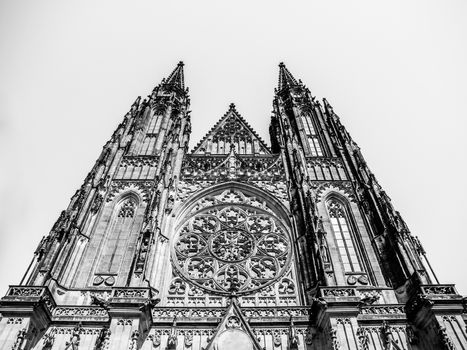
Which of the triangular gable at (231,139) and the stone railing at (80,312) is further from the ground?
the triangular gable at (231,139)

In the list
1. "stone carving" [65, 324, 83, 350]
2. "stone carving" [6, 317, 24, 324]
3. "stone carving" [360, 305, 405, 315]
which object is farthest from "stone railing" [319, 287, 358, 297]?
"stone carving" [6, 317, 24, 324]

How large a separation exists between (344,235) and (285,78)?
1679cm

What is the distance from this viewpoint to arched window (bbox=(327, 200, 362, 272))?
50.1 ft

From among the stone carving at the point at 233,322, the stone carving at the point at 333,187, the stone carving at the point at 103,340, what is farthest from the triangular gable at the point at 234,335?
the stone carving at the point at 333,187

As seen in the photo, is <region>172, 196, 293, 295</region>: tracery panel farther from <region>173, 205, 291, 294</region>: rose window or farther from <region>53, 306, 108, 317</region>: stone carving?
<region>53, 306, 108, 317</region>: stone carving

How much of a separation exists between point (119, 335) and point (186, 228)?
6095 millimetres

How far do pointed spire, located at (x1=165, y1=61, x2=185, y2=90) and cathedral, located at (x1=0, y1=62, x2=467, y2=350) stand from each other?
701cm

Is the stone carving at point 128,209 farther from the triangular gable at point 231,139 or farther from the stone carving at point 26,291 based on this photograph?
the stone carving at point 26,291

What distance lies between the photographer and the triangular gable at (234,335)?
11.6 metres

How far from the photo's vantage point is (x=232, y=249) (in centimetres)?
1555

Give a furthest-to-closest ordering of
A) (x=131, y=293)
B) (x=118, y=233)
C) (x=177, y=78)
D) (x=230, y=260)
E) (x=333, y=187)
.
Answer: (x=177, y=78) < (x=333, y=187) < (x=118, y=233) < (x=230, y=260) < (x=131, y=293)

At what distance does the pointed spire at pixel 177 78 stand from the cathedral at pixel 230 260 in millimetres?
7015

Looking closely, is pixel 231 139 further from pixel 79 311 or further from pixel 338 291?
pixel 79 311

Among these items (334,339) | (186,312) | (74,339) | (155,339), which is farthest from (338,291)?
(74,339)
